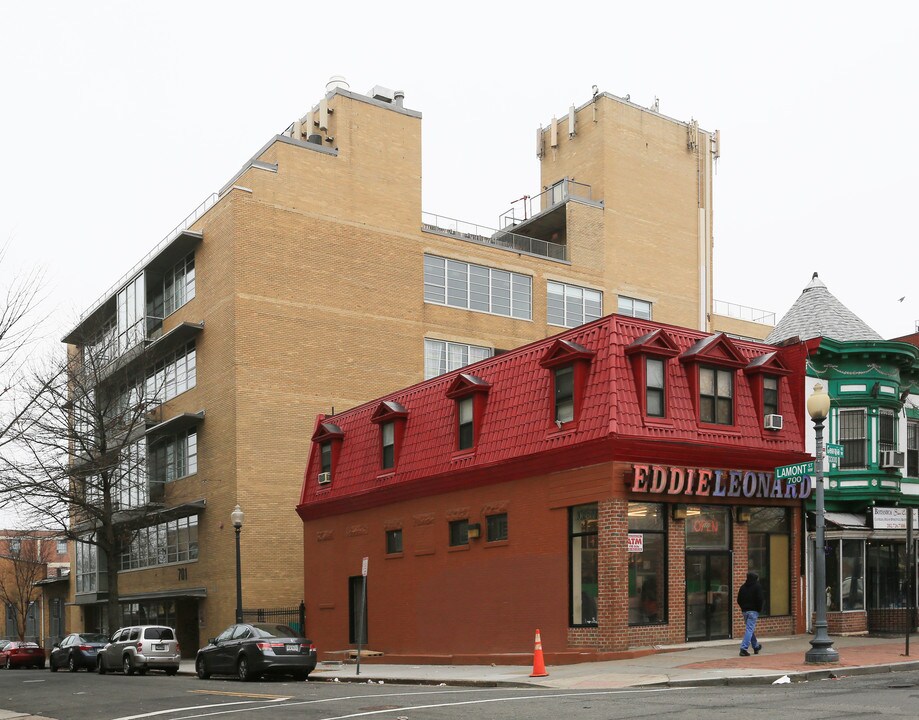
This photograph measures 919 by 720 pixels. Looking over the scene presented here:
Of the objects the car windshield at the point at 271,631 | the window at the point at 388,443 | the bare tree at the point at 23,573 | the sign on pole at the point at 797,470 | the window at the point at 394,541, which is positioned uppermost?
the window at the point at 388,443

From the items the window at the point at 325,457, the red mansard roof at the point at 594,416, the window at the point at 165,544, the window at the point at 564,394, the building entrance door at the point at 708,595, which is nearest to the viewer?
the red mansard roof at the point at 594,416

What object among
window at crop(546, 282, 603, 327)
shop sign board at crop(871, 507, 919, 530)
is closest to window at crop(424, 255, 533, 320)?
window at crop(546, 282, 603, 327)

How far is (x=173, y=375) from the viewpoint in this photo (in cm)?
4969

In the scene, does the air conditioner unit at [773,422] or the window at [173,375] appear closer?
the air conditioner unit at [773,422]

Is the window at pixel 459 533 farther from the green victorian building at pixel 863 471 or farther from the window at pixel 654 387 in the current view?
the green victorian building at pixel 863 471

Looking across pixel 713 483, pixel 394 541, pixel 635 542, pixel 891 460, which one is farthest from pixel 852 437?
pixel 394 541

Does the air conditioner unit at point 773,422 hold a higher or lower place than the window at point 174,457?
higher

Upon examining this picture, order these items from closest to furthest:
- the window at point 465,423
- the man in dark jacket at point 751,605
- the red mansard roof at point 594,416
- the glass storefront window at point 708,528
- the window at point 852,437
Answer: the man in dark jacket at point 751,605 < the red mansard roof at point 594,416 < the glass storefront window at point 708,528 < the window at point 852,437 < the window at point 465,423

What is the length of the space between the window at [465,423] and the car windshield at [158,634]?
463 inches

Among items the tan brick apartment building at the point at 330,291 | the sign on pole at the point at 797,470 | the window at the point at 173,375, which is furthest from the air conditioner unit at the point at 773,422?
the window at the point at 173,375

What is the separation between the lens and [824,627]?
1959 cm

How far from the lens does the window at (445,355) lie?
47812mm

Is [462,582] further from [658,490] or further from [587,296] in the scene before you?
[587,296]

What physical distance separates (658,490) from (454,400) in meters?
7.73
